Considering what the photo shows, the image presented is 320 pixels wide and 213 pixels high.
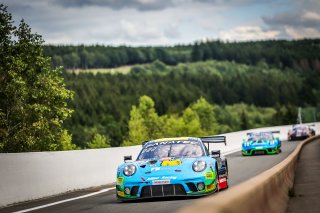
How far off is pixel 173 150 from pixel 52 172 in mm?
4147

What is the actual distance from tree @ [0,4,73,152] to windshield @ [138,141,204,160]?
25.6m

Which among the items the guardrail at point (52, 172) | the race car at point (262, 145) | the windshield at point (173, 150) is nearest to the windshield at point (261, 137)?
the race car at point (262, 145)

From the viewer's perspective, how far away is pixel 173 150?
1264 centimetres

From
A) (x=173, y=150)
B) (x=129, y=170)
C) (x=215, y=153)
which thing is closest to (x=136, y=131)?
(x=173, y=150)

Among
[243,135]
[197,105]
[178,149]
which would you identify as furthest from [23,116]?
[197,105]

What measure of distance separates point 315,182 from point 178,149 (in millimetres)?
3200

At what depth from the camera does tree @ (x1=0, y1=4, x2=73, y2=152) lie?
38156 millimetres

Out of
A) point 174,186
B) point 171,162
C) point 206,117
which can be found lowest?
A: point 206,117

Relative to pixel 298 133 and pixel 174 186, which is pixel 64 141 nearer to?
pixel 298 133

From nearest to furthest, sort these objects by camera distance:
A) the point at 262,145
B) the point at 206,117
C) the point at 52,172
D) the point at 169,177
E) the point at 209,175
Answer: the point at 169,177 → the point at 209,175 → the point at 52,172 → the point at 262,145 → the point at 206,117

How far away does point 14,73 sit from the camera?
3784cm

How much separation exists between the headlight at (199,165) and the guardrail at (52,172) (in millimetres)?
4188

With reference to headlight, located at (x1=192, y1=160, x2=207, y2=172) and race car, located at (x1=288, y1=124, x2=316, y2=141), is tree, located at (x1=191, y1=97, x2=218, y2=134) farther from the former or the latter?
headlight, located at (x1=192, y1=160, x2=207, y2=172)

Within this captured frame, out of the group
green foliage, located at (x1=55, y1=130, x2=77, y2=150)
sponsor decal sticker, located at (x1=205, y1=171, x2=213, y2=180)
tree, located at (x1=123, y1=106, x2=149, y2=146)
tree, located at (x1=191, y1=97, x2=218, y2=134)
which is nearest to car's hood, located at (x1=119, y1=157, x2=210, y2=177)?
sponsor decal sticker, located at (x1=205, y1=171, x2=213, y2=180)
